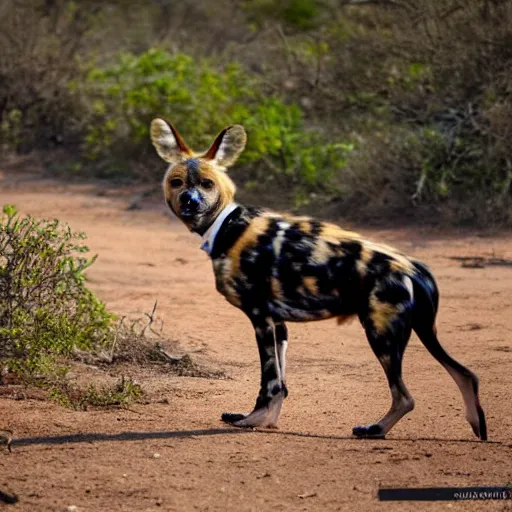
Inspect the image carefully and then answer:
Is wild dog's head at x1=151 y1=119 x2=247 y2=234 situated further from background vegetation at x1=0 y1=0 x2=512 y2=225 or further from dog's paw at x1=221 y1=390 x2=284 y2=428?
background vegetation at x1=0 y1=0 x2=512 y2=225

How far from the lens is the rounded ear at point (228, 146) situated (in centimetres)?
610

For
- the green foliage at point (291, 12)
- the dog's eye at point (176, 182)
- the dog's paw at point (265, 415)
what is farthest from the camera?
the green foliage at point (291, 12)

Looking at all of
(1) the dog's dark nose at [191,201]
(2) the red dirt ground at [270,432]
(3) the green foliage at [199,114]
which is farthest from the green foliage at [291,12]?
(1) the dog's dark nose at [191,201]

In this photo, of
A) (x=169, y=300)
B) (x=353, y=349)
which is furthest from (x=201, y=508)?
(x=169, y=300)

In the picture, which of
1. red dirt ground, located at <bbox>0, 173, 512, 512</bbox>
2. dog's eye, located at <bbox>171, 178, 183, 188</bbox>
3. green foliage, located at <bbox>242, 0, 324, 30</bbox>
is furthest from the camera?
green foliage, located at <bbox>242, 0, 324, 30</bbox>

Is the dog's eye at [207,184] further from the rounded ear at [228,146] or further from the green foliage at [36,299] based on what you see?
the green foliage at [36,299]

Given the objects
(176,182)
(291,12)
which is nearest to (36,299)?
(176,182)

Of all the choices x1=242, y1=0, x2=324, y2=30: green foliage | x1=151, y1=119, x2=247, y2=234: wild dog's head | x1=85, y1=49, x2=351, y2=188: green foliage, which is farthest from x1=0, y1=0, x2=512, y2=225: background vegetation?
x1=151, y1=119, x2=247, y2=234: wild dog's head

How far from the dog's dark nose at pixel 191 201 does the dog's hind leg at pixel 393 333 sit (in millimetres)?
1066

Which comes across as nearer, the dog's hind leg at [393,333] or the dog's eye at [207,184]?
the dog's hind leg at [393,333]

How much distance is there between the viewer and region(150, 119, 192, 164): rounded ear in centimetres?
611

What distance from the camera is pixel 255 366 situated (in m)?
7.55

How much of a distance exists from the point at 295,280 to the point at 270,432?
803mm

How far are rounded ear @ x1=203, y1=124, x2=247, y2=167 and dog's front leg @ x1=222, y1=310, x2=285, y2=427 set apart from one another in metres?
0.90
